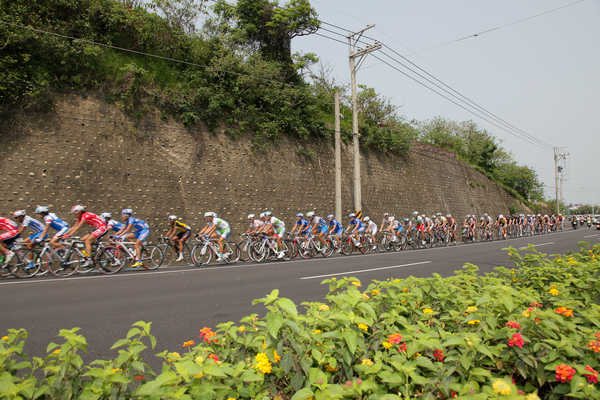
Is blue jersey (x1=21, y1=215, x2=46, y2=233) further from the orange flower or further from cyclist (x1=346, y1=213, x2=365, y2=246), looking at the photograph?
the orange flower

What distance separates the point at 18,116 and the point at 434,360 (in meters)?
17.2

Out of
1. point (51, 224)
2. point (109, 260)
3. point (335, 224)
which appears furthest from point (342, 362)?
point (335, 224)

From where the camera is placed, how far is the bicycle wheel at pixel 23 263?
10.7 meters

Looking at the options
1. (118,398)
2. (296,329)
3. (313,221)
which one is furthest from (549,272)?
(313,221)

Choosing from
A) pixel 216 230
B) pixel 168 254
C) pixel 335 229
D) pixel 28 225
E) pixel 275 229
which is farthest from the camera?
pixel 335 229

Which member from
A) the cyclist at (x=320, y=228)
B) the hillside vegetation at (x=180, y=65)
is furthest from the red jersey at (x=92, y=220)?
the cyclist at (x=320, y=228)

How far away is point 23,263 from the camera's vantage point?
35.4 ft

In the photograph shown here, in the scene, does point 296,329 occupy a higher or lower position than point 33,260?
higher

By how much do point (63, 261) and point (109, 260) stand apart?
1.23m

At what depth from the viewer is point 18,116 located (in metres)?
14.2

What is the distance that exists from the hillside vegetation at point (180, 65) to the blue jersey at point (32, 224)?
17.3ft

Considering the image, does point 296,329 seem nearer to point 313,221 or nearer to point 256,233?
point 256,233

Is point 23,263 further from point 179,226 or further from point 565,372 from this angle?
point 565,372

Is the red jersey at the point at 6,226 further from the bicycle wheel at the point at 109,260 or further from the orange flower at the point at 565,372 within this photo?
the orange flower at the point at 565,372
